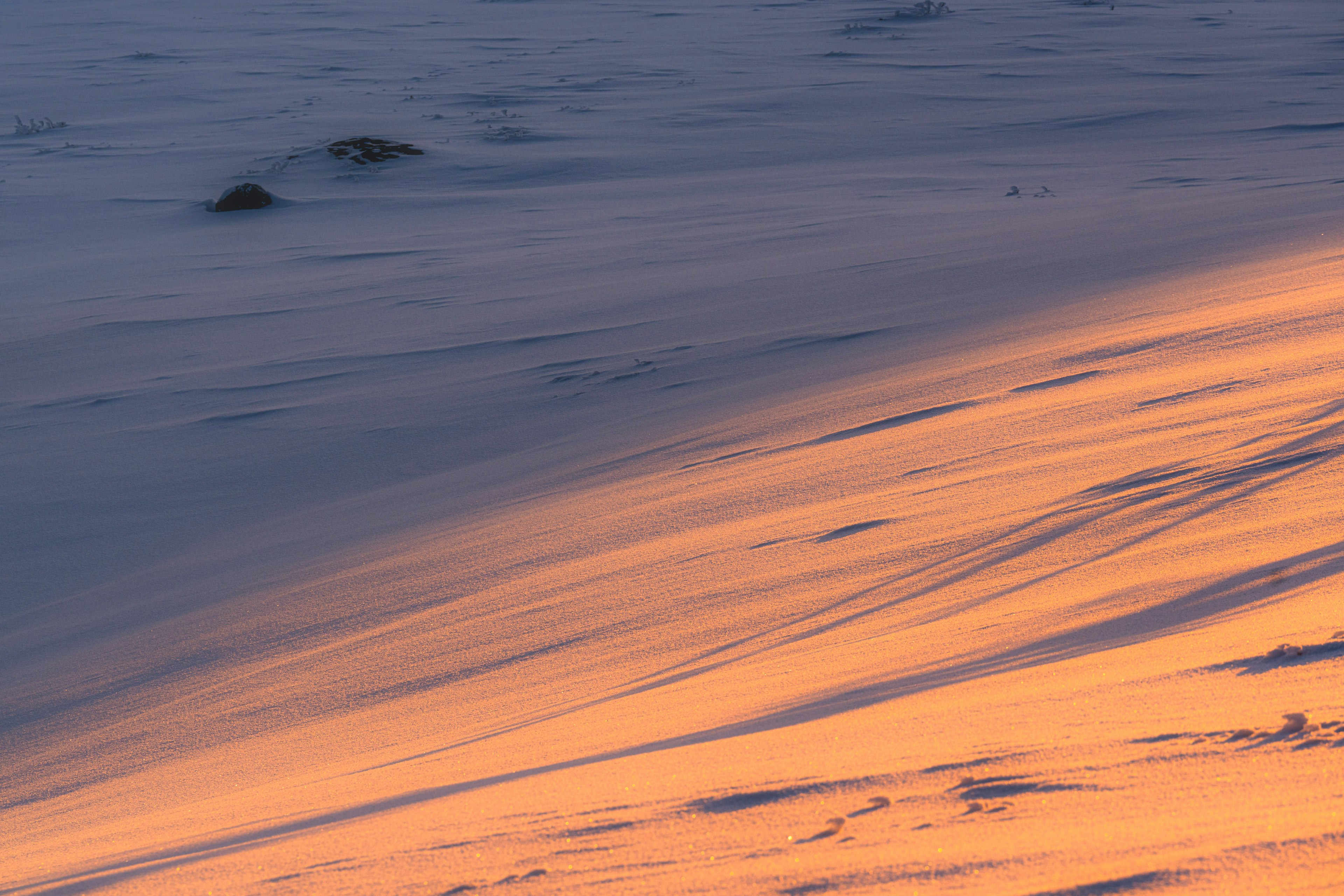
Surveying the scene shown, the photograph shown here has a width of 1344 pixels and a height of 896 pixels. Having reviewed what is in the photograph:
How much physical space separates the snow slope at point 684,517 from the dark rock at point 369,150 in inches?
8.2

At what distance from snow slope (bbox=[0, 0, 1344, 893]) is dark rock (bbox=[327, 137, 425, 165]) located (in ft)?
0.68

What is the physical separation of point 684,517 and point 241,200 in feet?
20.9

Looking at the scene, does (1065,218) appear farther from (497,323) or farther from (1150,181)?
(497,323)

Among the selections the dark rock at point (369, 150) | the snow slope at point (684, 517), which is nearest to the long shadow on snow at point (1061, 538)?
the snow slope at point (684, 517)

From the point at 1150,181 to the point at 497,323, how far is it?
15.2 ft

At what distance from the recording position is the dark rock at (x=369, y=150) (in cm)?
896

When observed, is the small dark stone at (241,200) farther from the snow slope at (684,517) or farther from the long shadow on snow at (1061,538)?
the long shadow on snow at (1061,538)

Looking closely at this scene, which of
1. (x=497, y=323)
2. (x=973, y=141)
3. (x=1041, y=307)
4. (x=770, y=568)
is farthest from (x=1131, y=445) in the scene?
(x=973, y=141)

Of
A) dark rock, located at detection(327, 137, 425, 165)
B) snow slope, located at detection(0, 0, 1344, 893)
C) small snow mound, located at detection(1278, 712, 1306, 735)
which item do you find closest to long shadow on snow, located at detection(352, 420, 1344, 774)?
snow slope, located at detection(0, 0, 1344, 893)

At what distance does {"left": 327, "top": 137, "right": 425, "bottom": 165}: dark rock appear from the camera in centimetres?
896

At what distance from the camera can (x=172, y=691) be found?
250 centimetres

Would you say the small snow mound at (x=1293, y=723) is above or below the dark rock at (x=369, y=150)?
below

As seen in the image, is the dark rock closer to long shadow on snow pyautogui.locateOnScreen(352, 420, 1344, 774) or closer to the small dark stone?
the small dark stone

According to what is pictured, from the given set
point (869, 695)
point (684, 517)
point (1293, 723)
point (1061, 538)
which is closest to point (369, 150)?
point (684, 517)
